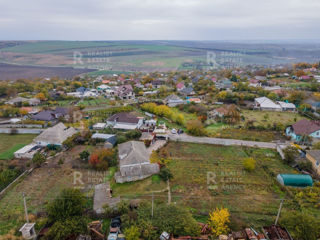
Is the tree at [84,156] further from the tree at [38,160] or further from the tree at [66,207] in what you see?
the tree at [66,207]

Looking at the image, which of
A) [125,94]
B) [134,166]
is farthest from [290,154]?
[125,94]

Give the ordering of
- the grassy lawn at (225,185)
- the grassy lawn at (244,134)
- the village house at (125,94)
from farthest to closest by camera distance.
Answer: the village house at (125,94), the grassy lawn at (244,134), the grassy lawn at (225,185)

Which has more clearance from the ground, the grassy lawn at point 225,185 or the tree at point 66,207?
the tree at point 66,207

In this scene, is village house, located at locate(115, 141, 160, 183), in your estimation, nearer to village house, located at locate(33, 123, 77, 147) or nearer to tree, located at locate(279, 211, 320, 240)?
village house, located at locate(33, 123, 77, 147)

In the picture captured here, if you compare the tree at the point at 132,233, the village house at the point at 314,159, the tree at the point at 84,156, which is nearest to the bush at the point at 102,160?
the tree at the point at 84,156

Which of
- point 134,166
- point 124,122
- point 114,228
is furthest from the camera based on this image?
point 124,122

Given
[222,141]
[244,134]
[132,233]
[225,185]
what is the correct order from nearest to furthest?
1. [132,233]
2. [225,185]
3. [222,141]
4. [244,134]

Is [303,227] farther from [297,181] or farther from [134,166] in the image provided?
[134,166]

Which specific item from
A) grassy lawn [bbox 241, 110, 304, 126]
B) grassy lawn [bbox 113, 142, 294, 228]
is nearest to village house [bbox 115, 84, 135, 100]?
grassy lawn [bbox 241, 110, 304, 126]
